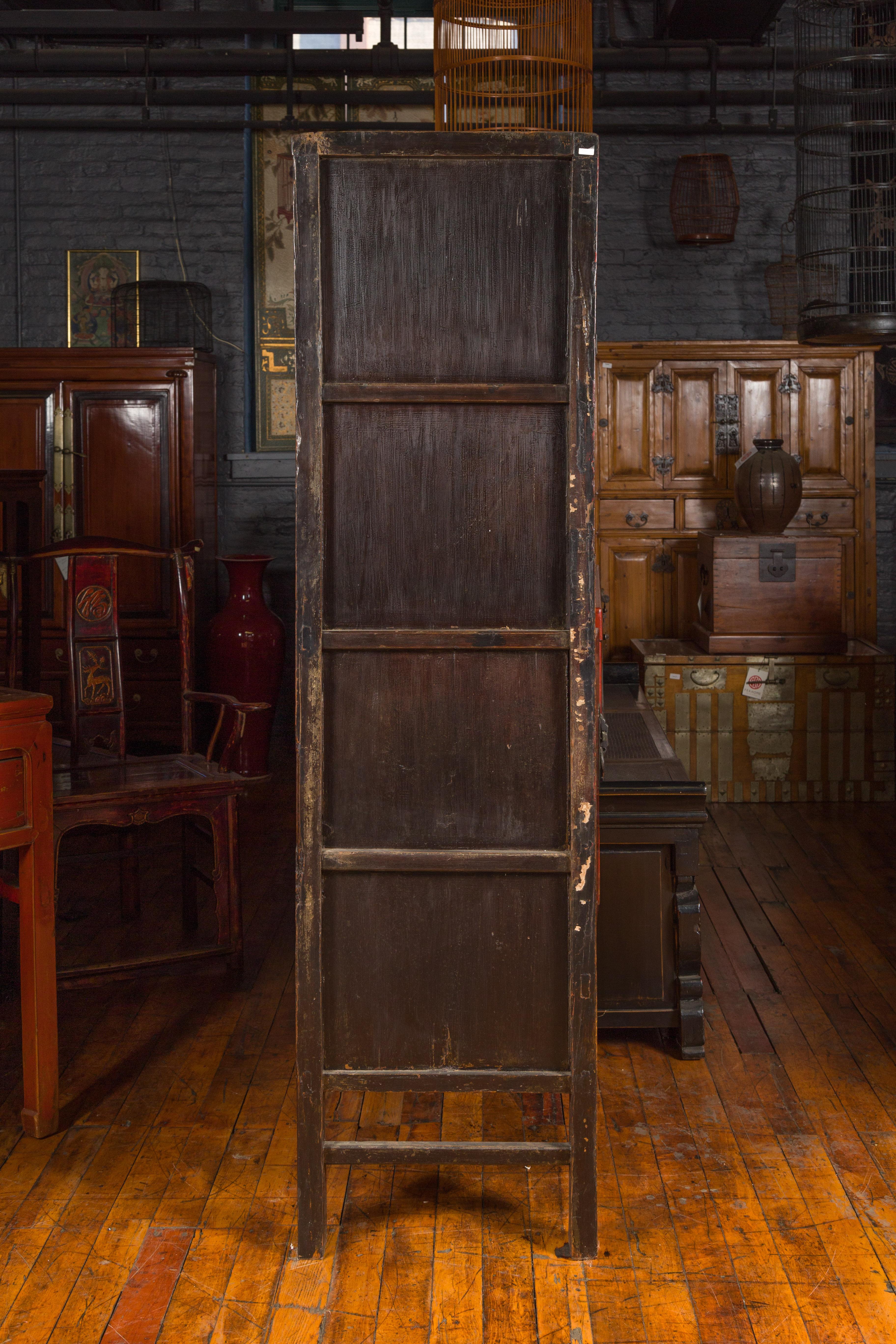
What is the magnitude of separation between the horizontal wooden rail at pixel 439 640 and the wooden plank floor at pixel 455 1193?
1.04 m

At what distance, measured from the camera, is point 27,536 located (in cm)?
378

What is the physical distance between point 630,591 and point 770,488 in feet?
3.05

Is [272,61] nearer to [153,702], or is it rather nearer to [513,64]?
→ [513,64]

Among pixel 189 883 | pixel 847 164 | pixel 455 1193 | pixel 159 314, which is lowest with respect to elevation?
pixel 455 1193

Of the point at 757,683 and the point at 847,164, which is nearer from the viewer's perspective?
the point at 757,683

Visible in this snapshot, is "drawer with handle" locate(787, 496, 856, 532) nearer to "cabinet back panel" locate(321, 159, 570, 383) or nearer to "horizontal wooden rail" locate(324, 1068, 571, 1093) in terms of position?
"cabinet back panel" locate(321, 159, 570, 383)

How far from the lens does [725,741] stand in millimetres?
5484

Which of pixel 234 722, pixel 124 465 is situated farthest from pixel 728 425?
pixel 234 722

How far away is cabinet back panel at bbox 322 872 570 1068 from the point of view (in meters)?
2.19

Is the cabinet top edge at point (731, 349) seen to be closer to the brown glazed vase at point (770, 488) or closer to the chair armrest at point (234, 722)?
the brown glazed vase at point (770, 488)

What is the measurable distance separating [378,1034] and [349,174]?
4.74ft

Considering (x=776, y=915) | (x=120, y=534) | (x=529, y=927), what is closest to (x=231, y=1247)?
(x=529, y=927)

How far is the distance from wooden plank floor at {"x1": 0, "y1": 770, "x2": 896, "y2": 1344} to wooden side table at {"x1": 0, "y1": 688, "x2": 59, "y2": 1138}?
11 centimetres

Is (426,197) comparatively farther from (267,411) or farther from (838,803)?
(267,411)
